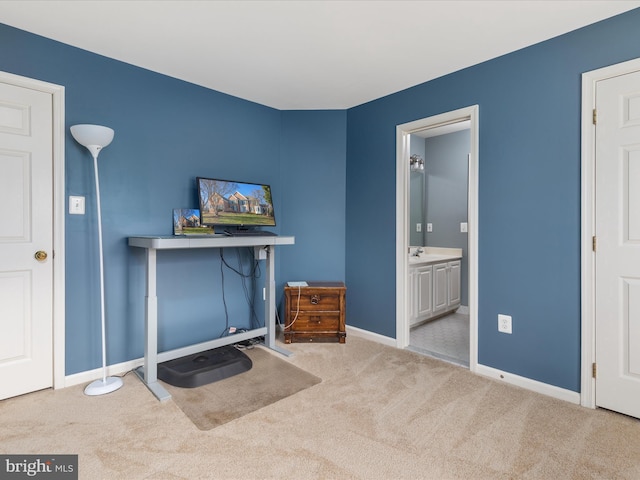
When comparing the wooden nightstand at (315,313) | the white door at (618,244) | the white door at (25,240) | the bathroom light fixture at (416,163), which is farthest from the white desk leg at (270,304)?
the bathroom light fixture at (416,163)

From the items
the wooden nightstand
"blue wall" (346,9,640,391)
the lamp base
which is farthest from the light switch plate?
"blue wall" (346,9,640,391)

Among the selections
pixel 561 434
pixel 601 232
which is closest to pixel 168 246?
pixel 561 434

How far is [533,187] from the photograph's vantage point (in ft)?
7.47

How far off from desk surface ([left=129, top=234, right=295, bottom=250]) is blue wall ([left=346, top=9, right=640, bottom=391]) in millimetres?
1680

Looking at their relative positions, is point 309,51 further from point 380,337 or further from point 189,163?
point 380,337

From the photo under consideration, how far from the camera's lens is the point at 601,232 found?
2.03 meters

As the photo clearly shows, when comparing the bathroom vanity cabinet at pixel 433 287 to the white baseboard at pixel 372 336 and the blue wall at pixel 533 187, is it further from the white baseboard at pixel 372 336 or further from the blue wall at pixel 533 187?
the blue wall at pixel 533 187

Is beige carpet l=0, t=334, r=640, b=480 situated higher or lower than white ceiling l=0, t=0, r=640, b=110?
lower

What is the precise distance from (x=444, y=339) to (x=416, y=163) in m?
2.37

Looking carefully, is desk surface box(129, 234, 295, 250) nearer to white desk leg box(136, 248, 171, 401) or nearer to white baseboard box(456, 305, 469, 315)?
white desk leg box(136, 248, 171, 401)

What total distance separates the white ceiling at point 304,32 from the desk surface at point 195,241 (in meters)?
1.29

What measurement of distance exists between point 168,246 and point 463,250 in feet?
12.0

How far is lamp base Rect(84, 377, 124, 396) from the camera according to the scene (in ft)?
7.18

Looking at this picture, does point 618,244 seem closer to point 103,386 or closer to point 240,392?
point 240,392
